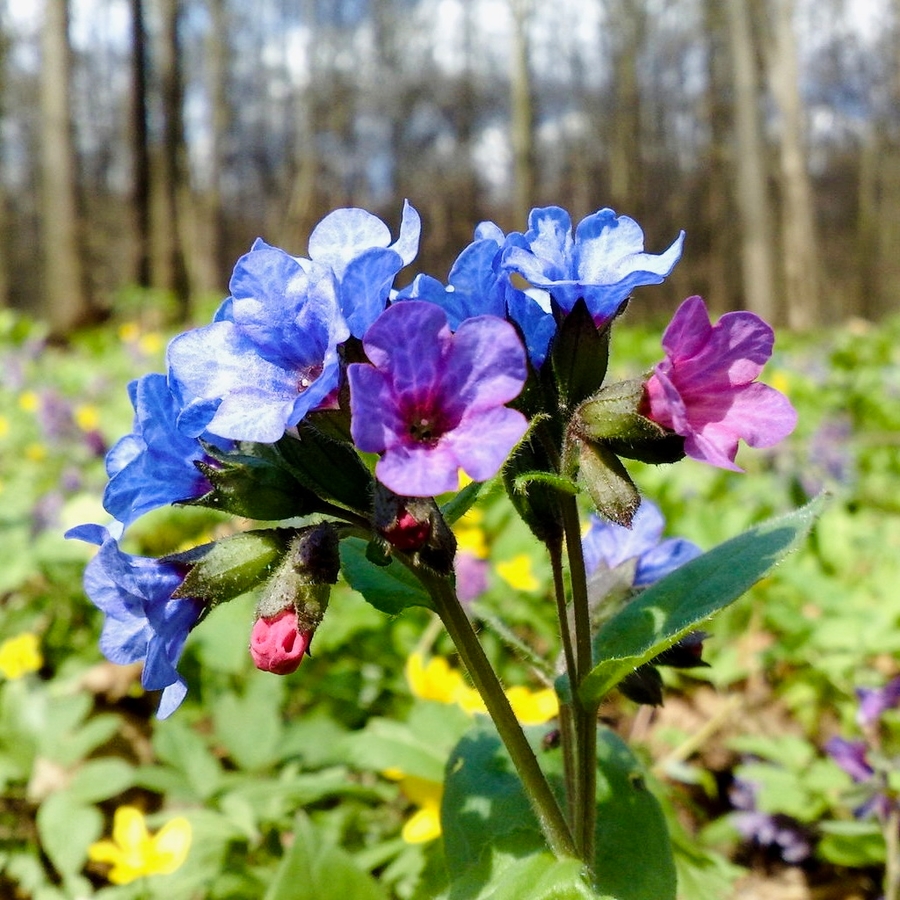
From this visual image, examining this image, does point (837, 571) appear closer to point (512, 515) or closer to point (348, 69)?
point (512, 515)

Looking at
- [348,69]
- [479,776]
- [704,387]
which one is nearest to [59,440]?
[479,776]

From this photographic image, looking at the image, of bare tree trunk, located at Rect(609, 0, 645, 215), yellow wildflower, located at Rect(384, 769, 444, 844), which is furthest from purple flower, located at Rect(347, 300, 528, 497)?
bare tree trunk, located at Rect(609, 0, 645, 215)

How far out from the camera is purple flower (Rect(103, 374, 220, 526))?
1.03 metres

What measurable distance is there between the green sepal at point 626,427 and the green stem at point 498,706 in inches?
9.3

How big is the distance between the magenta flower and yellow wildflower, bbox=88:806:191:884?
1086 mm

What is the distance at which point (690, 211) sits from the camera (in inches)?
1340

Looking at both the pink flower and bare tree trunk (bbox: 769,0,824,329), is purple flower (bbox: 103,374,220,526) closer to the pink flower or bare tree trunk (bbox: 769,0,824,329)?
the pink flower

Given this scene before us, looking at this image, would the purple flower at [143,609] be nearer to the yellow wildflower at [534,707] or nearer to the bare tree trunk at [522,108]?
the yellow wildflower at [534,707]

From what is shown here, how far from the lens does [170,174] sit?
44.4 feet

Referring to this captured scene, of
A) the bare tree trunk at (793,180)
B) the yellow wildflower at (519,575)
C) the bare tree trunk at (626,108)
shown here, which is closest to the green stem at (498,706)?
the yellow wildflower at (519,575)

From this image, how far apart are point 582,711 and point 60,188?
12.3 metres

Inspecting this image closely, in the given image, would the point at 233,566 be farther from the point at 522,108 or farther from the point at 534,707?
the point at 522,108

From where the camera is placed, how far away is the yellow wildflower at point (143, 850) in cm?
150

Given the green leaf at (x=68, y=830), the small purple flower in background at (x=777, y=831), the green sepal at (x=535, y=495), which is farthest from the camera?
the small purple flower in background at (x=777, y=831)
